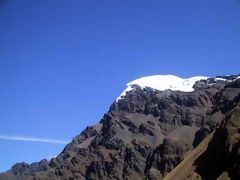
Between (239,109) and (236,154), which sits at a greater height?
(239,109)

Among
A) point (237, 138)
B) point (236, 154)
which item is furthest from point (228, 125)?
point (236, 154)

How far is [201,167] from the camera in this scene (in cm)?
14162

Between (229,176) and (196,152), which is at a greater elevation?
(196,152)

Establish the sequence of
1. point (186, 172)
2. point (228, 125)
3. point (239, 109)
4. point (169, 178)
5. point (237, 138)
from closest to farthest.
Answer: point (237, 138) → point (228, 125) → point (239, 109) → point (186, 172) → point (169, 178)

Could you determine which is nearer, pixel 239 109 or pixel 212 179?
pixel 212 179

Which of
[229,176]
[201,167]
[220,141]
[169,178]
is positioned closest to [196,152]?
[169,178]

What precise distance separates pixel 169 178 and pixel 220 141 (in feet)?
139

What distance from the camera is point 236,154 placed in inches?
4284

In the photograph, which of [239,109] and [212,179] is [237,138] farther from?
[239,109]

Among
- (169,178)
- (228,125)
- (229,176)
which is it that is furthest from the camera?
(169,178)

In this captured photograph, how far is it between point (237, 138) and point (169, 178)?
56.5 meters

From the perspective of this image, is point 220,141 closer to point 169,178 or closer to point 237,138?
point 237,138

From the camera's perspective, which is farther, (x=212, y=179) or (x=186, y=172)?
(x=186, y=172)

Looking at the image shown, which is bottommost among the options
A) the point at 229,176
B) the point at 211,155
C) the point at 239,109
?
the point at 229,176
